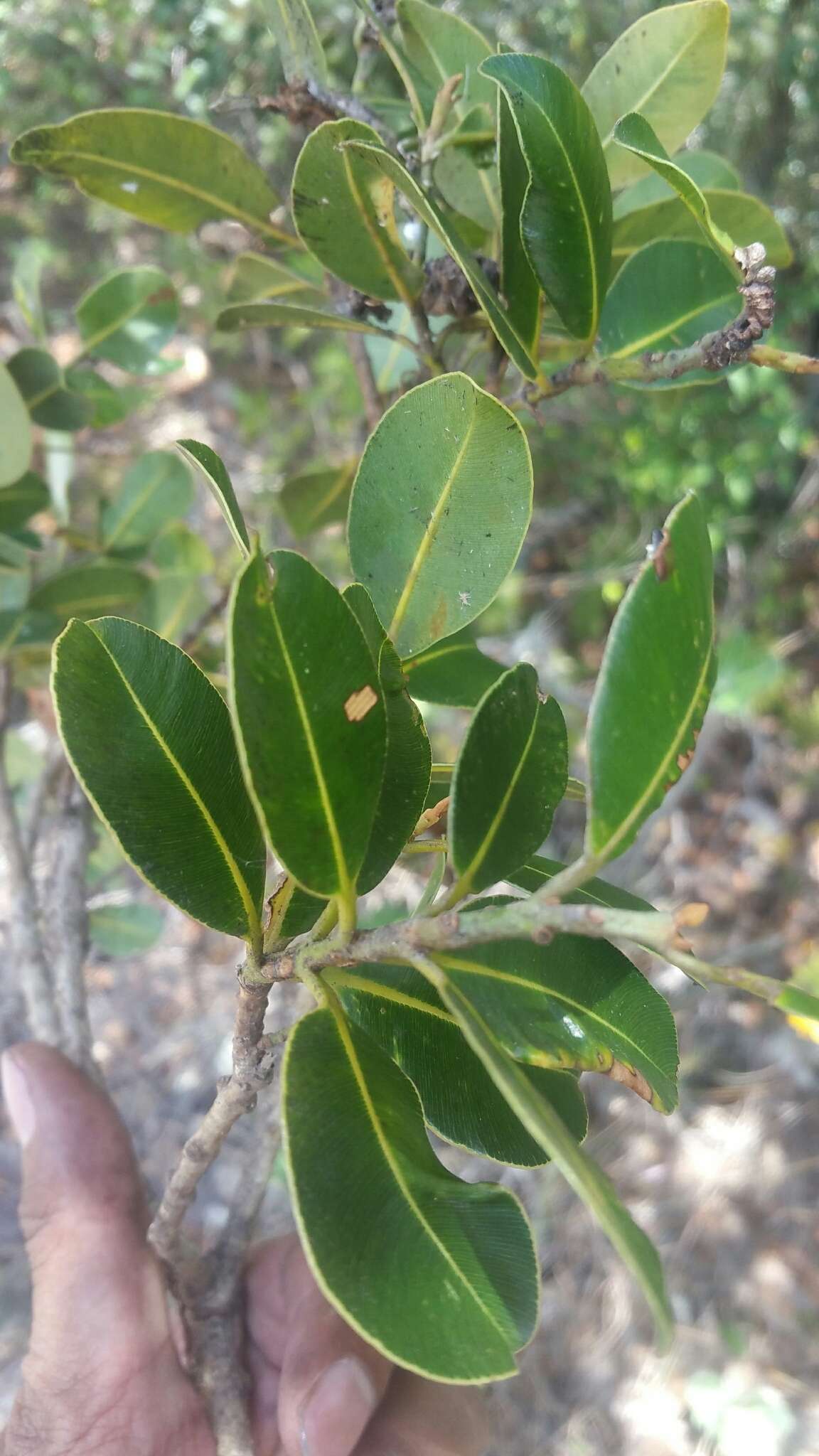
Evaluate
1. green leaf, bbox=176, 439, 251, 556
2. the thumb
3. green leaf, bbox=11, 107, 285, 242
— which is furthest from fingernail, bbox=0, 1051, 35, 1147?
green leaf, bbox=11, 107, 285, 242

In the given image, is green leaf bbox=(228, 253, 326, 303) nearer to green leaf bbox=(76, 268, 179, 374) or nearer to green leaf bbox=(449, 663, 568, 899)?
green leaf bbox=(76, 268, 179, 374)

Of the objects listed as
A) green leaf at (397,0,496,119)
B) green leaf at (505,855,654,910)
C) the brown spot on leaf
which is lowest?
green leaf at (505,855,654,910)

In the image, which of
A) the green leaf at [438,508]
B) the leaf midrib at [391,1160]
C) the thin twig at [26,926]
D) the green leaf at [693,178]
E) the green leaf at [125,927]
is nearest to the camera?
the leaf midrib at [391,1160]

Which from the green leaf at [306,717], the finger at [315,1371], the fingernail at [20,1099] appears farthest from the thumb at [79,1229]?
the green leaf at [306,717]

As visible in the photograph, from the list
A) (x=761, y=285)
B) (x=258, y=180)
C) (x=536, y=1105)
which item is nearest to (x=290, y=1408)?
(x=536, y=1105)

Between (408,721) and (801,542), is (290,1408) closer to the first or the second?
(408,721)

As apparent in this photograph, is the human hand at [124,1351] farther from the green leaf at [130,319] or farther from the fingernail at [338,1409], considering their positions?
the green leaf at [130,319]
